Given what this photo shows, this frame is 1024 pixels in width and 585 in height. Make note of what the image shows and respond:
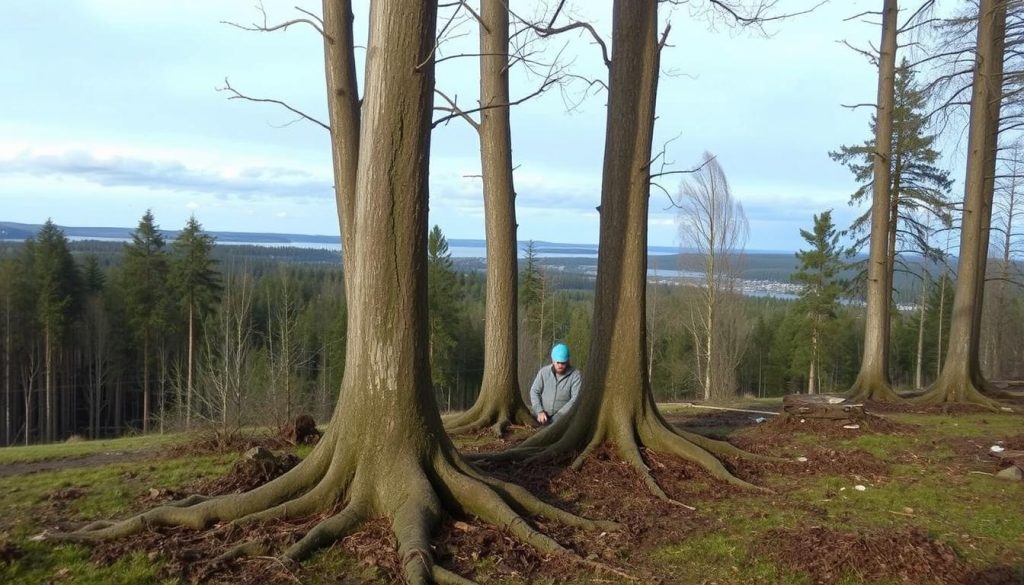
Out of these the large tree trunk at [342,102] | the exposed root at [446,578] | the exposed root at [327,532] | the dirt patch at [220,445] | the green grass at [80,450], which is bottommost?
the green grass at [80,450]

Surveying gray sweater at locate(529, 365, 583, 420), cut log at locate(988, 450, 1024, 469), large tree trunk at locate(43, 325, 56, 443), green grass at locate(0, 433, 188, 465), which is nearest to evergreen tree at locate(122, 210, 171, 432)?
large tree trunk at locate(43, 325, 56, 443)

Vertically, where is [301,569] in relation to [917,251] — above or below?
below

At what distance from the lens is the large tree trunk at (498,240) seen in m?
10.3

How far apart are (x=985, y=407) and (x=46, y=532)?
14.4 meters

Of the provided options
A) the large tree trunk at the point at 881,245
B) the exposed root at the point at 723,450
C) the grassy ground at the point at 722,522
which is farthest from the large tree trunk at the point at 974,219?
the exposed root at the point at 723,450

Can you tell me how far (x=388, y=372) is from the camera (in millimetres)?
5453

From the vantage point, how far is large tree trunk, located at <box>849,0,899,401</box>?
567 inches

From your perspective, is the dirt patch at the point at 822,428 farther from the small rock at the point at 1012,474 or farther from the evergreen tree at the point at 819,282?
the evergreen tree at the point at 819,282

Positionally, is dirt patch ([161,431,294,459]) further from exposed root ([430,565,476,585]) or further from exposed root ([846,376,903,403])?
exposed root ([846,376,903,403])

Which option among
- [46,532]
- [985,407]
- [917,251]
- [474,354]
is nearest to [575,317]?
[474,354]

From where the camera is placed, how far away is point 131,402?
145 ft

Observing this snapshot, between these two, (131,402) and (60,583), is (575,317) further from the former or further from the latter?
(60,583)

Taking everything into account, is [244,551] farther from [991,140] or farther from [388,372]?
[991,140]

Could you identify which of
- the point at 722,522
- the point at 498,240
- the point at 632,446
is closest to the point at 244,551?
the point at 722,522
